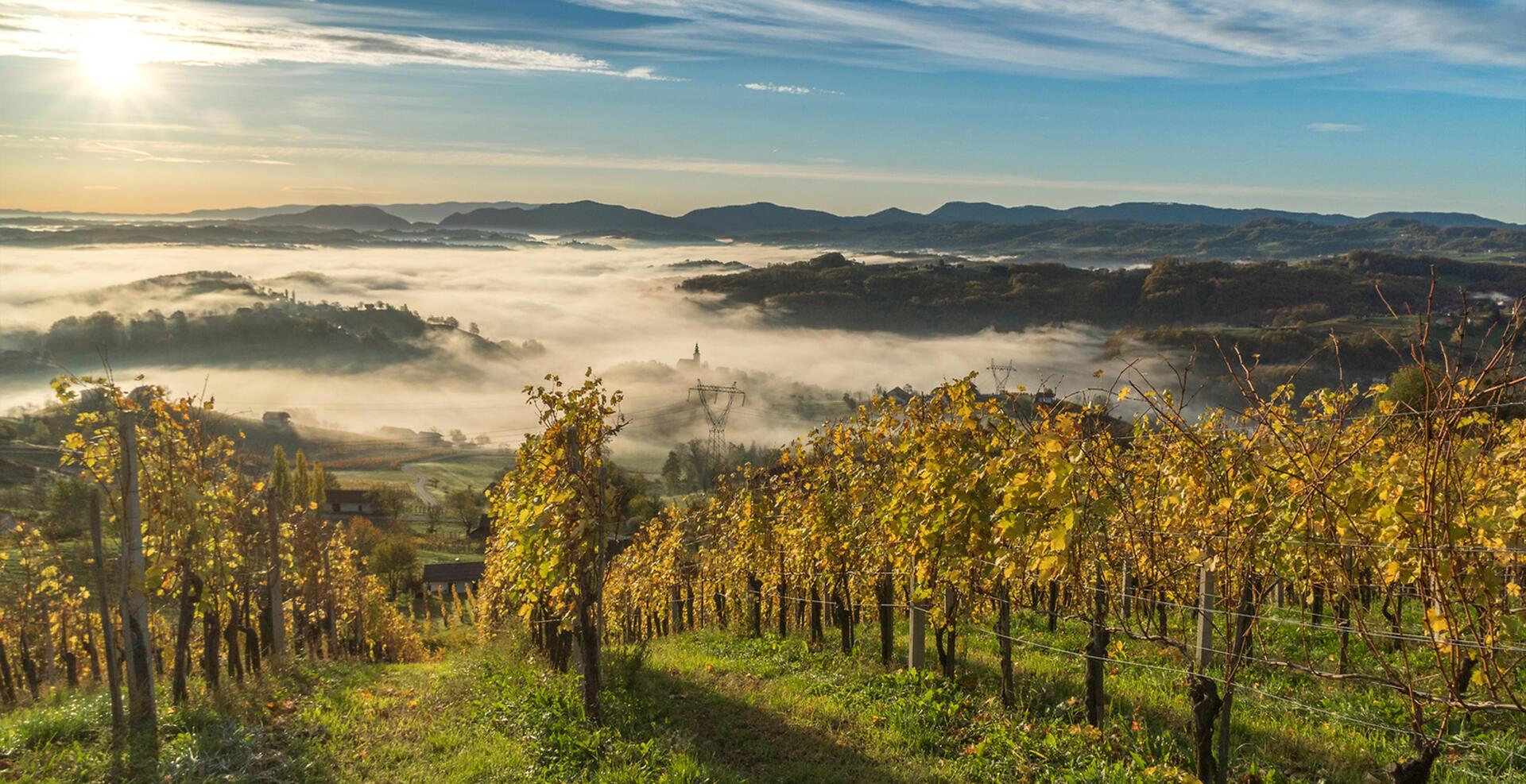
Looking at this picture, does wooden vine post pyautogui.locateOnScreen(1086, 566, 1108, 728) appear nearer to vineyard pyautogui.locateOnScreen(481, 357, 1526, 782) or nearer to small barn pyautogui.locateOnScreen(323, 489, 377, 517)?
vineyard pyautogui.locateOnScreen(481, 357, 1526, 782)

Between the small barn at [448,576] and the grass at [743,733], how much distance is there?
5469cm

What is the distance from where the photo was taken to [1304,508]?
5062mm

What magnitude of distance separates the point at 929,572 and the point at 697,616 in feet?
56.5

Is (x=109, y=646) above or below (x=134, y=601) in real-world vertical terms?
below

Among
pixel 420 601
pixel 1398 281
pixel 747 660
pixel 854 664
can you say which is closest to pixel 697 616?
pixel 747 660

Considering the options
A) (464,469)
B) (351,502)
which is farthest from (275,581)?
(464,469)

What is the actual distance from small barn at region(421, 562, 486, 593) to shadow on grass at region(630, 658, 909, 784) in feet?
185

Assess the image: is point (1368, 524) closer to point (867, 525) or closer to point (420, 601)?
point (867, 525)

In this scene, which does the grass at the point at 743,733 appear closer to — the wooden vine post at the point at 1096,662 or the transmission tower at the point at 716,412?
the wooden vine post at the point at 1096,662

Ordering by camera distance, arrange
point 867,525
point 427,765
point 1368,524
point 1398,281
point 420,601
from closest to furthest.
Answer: point 1368,524 → point 427,765 → point 867,525 → point 420,601 → point 1398,281

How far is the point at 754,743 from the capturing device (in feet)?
28.6

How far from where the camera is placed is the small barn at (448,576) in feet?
208

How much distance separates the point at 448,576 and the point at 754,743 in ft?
200

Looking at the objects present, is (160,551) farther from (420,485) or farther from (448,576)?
(420,485)
